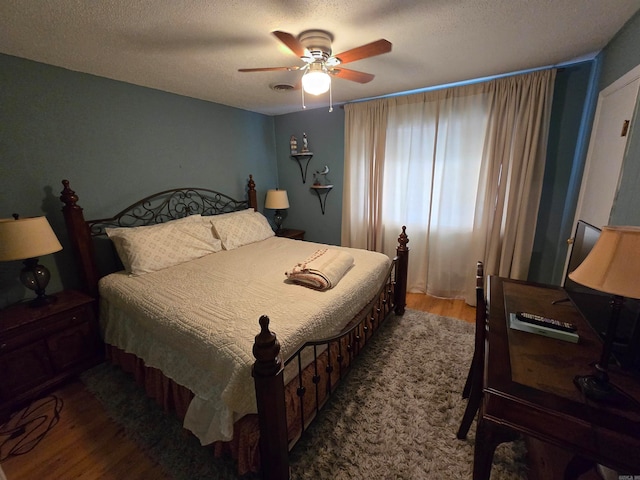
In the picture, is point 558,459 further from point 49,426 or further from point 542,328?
point 49,426

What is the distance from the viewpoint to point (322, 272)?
1.88m

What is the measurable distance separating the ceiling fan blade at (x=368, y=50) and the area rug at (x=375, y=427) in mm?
2158

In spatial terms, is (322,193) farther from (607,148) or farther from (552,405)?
(552,405)

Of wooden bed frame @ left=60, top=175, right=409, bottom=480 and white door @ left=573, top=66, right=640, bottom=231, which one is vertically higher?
white door @ left=573, top=66, right=640, bottom=231

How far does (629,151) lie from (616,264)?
4.51ft

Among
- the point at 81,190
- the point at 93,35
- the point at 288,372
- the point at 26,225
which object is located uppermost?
the point at 93,35

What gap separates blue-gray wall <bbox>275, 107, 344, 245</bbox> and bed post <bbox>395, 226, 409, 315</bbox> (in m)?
1.40

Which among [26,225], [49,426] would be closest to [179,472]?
[49,426]

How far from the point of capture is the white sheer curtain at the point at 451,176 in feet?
8.20

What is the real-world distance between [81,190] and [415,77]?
125 inches

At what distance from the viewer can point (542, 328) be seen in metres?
1.16

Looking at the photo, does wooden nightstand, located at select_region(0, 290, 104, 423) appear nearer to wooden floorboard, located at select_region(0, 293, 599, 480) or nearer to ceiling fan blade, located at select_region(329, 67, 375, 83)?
wooden floorboard, located at select_region(0, 293, 599, 480)

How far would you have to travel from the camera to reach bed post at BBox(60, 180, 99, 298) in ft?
6.75

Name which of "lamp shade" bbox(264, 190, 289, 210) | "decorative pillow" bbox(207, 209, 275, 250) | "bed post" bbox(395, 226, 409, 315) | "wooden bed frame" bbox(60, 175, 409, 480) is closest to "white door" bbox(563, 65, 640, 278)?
"bed post" bbox(395, 226, 409, 315)
